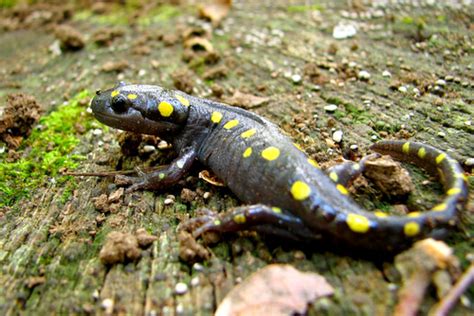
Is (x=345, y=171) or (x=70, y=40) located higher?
(x=345, y=171)

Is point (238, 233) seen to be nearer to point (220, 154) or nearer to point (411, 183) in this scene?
point (220, 154)

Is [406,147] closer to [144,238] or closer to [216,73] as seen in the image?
[144,238]

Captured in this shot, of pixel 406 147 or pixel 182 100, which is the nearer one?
pixel 406 147

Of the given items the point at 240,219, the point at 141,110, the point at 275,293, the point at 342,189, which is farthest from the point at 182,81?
the point at 275,293

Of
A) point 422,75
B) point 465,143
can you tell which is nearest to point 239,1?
point 422,75

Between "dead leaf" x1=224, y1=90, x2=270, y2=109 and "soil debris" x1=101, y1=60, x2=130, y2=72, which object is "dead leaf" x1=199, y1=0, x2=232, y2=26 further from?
"dead leaf" x1=224, y1=90, x2=270, y2=109

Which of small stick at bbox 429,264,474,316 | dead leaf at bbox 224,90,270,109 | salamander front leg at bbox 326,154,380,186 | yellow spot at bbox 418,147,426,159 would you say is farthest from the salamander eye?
small stick at bbox 429,264,474,316

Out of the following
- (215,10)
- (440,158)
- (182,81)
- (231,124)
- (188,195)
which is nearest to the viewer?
(440,158)
